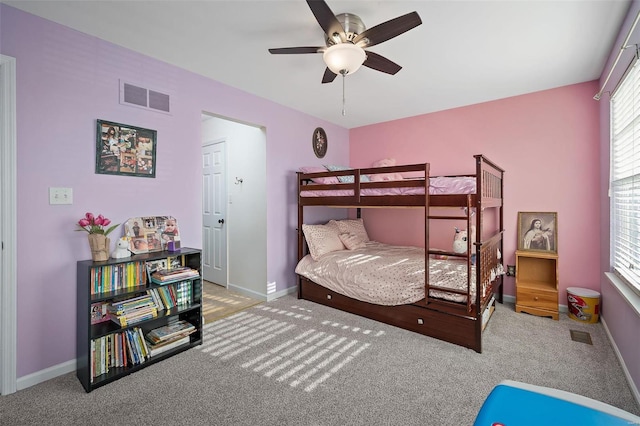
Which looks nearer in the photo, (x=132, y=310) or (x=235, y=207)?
(x=132, y=310)

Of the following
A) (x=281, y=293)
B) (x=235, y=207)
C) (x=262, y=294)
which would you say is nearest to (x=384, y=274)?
(x=281, y=293)

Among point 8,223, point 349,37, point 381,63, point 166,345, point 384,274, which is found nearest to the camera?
point 8,223

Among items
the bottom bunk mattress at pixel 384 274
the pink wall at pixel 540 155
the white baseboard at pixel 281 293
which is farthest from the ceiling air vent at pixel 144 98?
the pink wall at pixel 540 155

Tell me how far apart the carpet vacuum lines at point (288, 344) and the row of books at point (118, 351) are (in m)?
0.46

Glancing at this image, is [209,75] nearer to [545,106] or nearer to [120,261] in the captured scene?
[120,261]

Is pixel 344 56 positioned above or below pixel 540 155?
above

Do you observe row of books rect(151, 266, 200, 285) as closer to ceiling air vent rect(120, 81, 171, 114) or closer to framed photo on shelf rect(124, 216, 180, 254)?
framed photo on shelf rect(124, 216, 180, 254)

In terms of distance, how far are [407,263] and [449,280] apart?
1.71 feet

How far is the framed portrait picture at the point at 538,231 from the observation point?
3271mm

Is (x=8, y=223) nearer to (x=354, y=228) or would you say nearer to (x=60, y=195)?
(x=60, y=195)

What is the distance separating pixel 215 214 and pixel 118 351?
7.96 ft

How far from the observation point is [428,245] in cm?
252

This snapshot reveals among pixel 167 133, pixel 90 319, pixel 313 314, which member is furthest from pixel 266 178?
pixel 90 319

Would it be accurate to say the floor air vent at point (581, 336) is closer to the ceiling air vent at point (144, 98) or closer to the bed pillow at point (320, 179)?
the bed pillow at point (320, 179)
